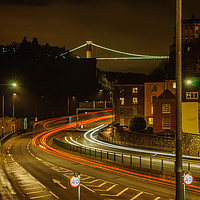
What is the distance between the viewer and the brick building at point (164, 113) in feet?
140

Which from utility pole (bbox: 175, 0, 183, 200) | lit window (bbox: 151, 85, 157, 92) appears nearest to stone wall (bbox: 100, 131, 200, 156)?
lit window (bbox: 151, 85, 157, 92)

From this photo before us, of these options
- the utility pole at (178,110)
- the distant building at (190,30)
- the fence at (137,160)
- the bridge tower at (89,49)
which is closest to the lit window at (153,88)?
the fence at (137,160)

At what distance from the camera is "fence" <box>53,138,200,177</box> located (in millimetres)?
20141

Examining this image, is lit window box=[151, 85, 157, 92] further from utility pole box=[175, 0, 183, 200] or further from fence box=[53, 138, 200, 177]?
utility pole box=[175, 0, 183, 200]

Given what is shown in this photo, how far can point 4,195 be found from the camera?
49.1 ft

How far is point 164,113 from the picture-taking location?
43.2m

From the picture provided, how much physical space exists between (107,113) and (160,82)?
43783 mm

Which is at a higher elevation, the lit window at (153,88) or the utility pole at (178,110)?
the lit window at (153,88)

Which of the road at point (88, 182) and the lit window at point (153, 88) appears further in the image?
the lit window at point (153, 88)

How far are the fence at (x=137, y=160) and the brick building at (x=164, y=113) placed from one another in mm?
14386

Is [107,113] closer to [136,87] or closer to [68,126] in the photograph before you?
[68,126]

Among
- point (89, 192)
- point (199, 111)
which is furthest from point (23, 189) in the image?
point (199, 111)

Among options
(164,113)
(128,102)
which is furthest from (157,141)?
(128,102)

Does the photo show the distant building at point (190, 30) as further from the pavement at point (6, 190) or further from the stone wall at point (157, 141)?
the pavement at point (6, 190)
